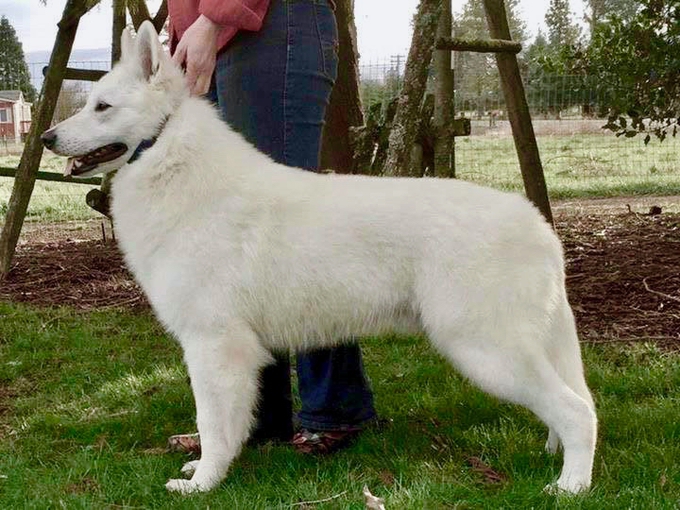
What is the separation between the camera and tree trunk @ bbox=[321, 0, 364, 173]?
6660mm

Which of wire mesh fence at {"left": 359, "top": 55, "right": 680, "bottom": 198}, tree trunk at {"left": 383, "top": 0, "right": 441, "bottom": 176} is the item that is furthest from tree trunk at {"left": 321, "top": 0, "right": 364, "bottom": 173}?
wire mesh fence at {"left": 359, "top": 55, "right": 680, "bottom": 198}

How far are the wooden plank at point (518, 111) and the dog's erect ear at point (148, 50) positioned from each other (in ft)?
11.6

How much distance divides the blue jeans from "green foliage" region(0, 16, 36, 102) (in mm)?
9311

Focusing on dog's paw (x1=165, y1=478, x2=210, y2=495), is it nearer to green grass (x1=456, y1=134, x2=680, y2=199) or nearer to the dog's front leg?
the dog's front leg

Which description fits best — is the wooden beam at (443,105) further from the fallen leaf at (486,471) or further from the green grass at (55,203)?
the green grass at (55,203)

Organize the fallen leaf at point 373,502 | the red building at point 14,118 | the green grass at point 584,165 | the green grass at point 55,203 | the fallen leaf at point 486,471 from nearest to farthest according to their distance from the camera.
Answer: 1. the fallen leaf at point 373,502
2. the fallen leaf at point 486,471
3. the green grass at point 55,203
4. the green grass at point 584,165
5. the red building at point 14,118

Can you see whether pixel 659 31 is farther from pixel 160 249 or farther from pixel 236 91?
pixel 160 249

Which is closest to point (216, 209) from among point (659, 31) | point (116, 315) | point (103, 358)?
point (103, 358)

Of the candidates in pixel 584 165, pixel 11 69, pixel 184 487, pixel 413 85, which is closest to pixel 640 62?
pixel 413 85

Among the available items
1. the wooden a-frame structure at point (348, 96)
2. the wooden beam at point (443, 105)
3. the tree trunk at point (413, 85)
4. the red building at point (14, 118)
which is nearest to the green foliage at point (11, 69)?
the red building at point (14, 118)

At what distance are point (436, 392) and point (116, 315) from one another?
293 centimetres

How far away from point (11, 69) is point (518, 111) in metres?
8.87

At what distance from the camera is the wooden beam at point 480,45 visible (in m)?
5.98

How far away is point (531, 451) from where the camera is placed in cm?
338
